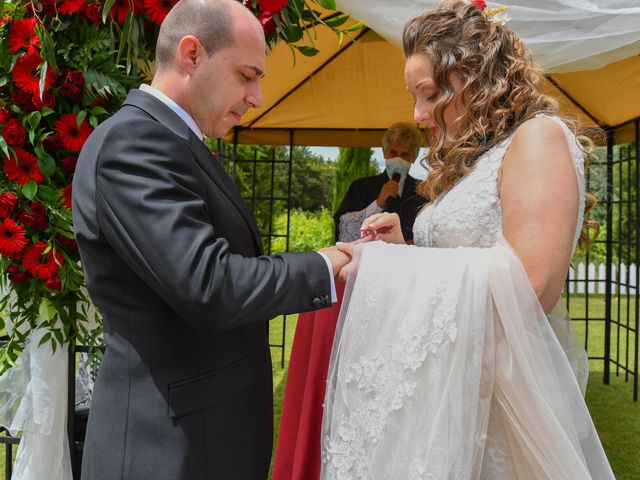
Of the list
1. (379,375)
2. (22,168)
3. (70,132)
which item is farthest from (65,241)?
(379,375)

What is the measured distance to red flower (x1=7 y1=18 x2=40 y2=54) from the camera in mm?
2430

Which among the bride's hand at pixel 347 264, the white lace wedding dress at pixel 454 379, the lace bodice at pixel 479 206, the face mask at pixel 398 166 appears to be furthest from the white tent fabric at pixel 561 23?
the face mask at pixel 398 166

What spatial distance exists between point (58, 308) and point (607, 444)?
445cm

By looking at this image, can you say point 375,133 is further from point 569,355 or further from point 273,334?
point 569,355

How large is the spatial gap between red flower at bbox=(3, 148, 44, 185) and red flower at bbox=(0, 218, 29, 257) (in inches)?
Answer: 6.9

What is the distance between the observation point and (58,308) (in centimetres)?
265

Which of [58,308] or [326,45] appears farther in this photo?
[326,45]

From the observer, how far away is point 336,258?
1630 mm

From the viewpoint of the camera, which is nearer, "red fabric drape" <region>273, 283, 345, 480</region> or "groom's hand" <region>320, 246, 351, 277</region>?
"groom's hand" <region>320, 246, 351, 277</region>

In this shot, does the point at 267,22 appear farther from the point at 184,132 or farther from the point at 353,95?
the point at 353,95

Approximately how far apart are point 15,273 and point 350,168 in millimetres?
11583

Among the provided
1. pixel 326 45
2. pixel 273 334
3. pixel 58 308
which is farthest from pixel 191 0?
pixel 273 334

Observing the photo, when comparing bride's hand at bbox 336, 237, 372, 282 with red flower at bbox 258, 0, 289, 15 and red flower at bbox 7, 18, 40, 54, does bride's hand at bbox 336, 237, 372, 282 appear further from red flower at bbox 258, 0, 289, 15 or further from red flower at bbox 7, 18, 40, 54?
red flower at bbox 7, 18, 40, 54

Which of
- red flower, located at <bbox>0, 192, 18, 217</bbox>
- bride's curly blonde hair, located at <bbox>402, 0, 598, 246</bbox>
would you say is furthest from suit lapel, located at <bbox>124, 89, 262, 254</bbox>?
red flower, located at <bbox>0, 192, 18, 217</bbox>
